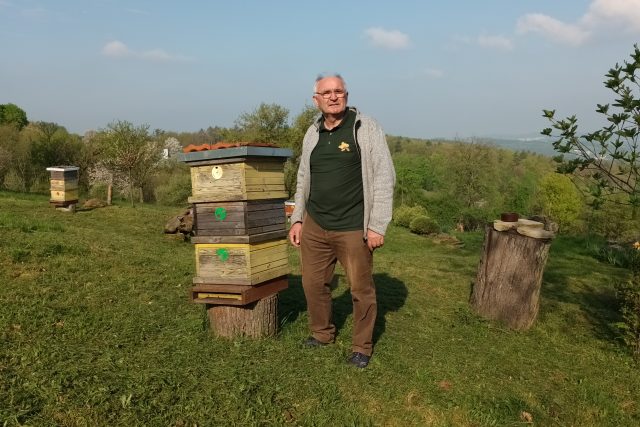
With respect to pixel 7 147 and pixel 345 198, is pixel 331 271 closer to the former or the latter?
pixel 345 198

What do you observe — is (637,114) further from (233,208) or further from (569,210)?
(569,210)

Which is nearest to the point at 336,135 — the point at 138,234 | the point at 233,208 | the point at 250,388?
the point at 233,208

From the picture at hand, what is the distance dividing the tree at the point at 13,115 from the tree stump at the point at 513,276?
5671 centimetres

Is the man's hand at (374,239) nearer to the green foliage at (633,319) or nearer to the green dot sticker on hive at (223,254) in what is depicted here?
the green dot sticker on hive at (223,254)

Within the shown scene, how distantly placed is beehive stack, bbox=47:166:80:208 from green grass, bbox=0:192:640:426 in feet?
27.6

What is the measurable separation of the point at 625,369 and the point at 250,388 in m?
4.17

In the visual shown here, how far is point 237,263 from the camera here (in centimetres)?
504

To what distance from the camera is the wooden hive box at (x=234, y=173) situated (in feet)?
16.1

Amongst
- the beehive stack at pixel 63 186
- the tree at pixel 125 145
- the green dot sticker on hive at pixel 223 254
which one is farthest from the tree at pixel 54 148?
the green dot sticker on hive at pixel 223 254

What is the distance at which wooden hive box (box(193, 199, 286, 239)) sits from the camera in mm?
4980

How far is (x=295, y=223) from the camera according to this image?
5051 millimetres

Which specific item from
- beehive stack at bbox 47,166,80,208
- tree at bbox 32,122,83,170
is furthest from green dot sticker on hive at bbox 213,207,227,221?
tree at bbox 32,122,83,170

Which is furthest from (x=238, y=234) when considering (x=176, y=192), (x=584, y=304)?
(x=176, y=192)

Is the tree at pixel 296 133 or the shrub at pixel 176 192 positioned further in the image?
the shrub at pixel 176 192
